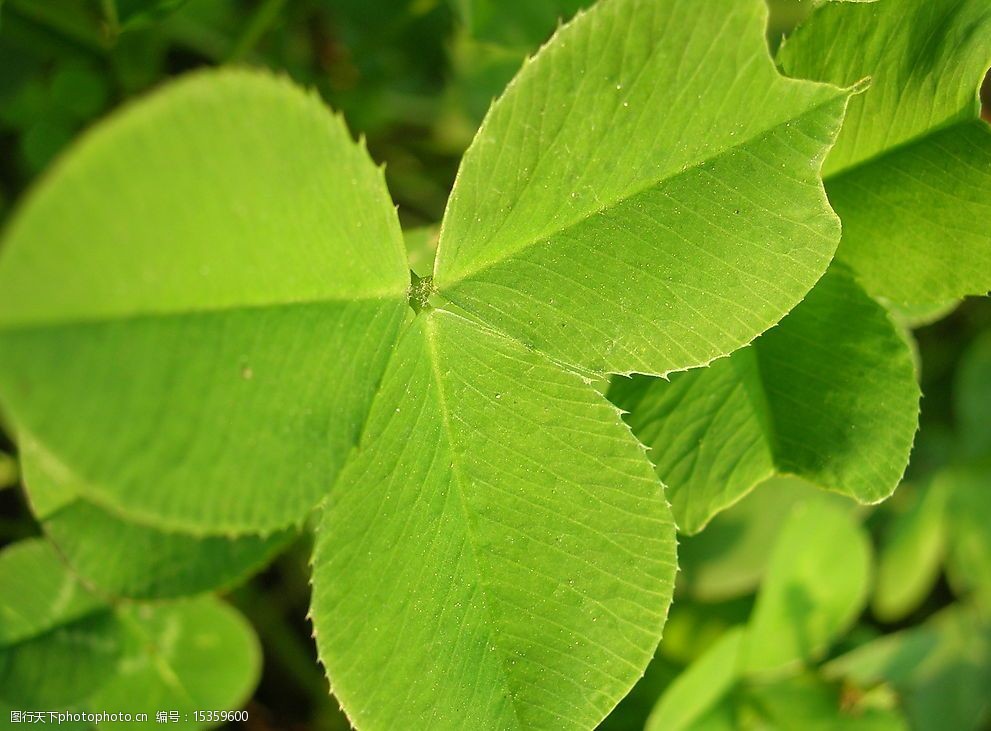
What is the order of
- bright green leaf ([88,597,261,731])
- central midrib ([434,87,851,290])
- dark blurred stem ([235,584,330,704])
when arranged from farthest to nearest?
1. dark blurred stem ([235,584,330,704])
2. bright green leaf ([88,597,261,731])
3. central midrib ([434,87,851,290])

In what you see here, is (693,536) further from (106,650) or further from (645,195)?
(106,650)

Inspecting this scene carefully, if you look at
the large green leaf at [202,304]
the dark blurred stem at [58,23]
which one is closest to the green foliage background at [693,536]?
the dark blurred stem at [58,23]

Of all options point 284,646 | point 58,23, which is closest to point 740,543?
point 284,646

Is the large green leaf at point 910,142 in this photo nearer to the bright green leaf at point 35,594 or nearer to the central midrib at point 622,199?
the central midrib at point 622,199

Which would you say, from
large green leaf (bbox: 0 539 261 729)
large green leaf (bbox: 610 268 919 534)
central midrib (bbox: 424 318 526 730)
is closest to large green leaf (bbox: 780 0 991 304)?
large green leaf (bbox: 610 268 919 534)

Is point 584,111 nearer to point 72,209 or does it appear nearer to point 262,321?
point 262,321

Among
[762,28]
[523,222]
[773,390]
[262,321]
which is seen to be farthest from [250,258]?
[773,390]

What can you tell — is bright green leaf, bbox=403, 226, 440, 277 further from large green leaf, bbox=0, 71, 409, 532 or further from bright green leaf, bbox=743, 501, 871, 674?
bright green leaf, bbox=743, 501, 871, 674
